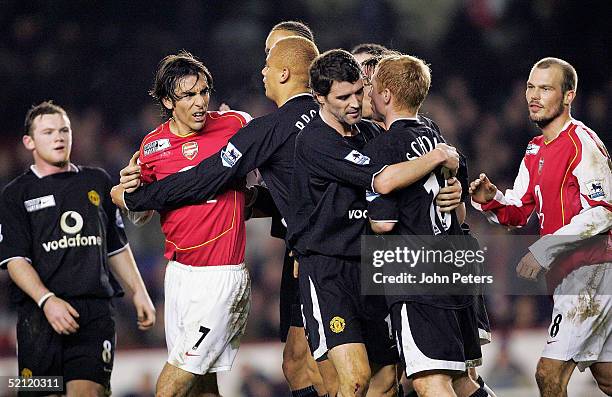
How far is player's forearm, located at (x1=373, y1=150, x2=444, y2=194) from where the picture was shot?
4238 mm

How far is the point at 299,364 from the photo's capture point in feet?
17.5

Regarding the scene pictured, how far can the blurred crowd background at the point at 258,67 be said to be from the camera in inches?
339

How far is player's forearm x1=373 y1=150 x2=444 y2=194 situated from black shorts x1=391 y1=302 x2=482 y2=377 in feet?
1.83

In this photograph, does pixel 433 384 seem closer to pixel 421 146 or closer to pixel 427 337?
pixel 427 337

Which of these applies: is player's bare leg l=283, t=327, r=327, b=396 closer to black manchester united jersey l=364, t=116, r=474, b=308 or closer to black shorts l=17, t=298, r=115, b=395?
black manchester united jersey l=364, t=116, r=474, b=308

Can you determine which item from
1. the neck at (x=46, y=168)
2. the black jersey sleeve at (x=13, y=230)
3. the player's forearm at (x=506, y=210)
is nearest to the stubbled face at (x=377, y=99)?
the player's forearm at (x=506, y=210)

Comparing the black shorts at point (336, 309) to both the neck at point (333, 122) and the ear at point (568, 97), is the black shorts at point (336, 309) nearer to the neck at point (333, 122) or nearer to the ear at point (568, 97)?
the neck at point (333, 122)

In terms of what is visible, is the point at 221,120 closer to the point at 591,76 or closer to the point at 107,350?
the point at 107,350

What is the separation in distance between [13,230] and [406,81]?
2.59 metres

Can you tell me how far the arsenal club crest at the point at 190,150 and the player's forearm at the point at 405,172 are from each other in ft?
3.92

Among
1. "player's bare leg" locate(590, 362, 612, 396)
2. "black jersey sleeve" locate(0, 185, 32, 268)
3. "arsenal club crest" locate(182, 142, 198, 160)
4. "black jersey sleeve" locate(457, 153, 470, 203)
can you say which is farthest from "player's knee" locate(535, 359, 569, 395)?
"black jersey sleeve" locate(0, 185, 32, 268)

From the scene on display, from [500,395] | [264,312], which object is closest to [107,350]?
[264,312]

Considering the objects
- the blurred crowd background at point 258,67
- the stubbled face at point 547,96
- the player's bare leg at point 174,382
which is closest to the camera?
the player's bare leg at point 174,382

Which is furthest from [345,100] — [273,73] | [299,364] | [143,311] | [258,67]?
[258,67]
